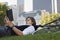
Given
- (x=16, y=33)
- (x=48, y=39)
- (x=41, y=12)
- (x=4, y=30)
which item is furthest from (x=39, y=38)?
(x=41, y=12)

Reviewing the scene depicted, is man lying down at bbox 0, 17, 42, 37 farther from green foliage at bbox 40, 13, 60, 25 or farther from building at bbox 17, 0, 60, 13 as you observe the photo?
building at bbox 17, 0, 60, 13

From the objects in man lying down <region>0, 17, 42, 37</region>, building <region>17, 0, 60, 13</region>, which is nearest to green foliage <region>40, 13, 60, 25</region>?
building <region>17, 0, 60, 13</region>

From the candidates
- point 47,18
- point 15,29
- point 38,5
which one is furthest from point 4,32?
point 38,5

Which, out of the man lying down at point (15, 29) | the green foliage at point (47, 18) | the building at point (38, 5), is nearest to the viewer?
the man lying down at point (15, 29)

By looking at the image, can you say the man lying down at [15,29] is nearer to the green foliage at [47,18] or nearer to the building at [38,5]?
the green foliage at [47,18]

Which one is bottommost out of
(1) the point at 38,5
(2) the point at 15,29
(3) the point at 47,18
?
(3) the point at 47,18

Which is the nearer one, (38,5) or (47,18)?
(47,18)

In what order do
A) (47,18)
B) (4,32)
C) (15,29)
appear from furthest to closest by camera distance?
(47,18) < (4,32) < (15,29)

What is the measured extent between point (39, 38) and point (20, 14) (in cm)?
958

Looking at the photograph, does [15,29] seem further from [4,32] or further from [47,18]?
[47,18]

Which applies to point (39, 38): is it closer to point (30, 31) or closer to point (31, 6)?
point (30, 31)

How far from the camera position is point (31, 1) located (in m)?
13.8

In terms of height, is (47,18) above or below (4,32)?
below

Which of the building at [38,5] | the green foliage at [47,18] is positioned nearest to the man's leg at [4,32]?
the green foliage at [47,18]
